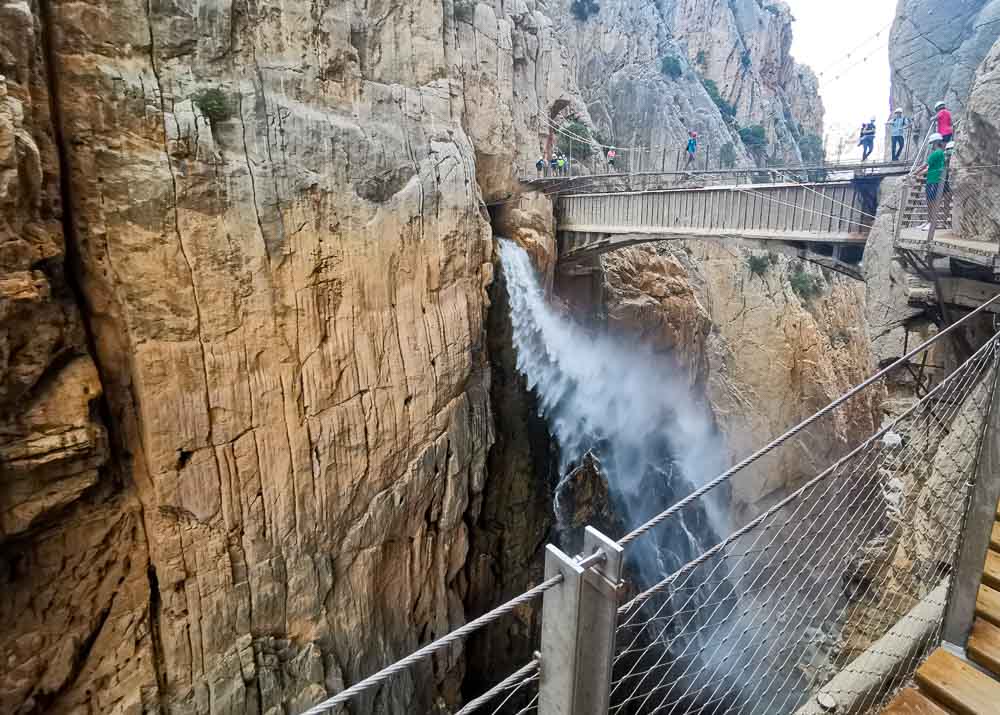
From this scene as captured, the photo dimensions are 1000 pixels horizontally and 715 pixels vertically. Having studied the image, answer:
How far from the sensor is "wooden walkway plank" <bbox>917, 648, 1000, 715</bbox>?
5.96ft

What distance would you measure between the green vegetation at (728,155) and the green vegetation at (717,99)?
3271 mm

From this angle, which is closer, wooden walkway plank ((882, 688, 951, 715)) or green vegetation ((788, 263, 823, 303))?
wooden walkway plank ((882, 688, 951, 715))

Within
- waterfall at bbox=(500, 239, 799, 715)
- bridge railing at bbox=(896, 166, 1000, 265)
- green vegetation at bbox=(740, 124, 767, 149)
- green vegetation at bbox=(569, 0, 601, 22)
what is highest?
green vegetation at bbox=(569, 0, 601, 22)

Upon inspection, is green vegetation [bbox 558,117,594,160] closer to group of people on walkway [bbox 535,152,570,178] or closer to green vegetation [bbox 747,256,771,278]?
group of people on walkway [bbox 535,152,570,178]

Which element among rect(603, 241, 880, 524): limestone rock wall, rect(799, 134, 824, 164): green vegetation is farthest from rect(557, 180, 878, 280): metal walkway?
rect(799, 134, 824, 164): green vegetation

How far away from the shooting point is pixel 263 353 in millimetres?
5965

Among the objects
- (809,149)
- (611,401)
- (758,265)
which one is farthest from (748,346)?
(809,149)

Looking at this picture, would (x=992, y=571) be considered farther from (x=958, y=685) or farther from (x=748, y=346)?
(x=748, y=346)

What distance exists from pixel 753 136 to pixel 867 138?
16.4 metres

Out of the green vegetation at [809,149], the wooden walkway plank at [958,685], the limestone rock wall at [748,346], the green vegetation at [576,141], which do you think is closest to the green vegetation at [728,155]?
the limestone rock wall at [748,346]

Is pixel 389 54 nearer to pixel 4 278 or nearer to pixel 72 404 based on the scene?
pixel 4 278

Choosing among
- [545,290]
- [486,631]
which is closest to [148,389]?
[486,631]

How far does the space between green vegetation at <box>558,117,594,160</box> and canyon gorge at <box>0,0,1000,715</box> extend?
476 cm

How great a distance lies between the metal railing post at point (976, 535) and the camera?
2.00m
